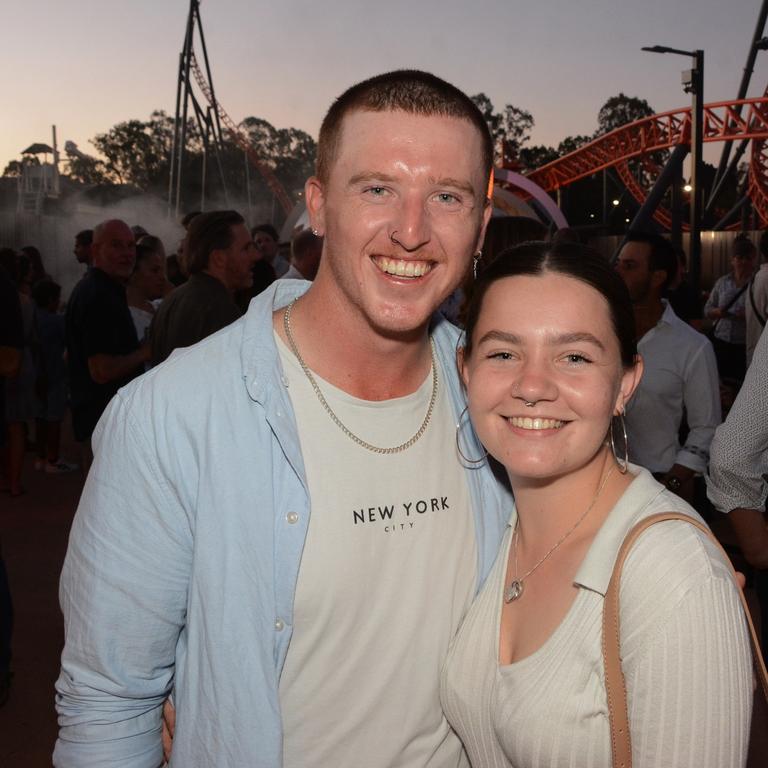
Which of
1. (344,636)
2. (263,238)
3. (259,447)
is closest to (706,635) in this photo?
(344,636)


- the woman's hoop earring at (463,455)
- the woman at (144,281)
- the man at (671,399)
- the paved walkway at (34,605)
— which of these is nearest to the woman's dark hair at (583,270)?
the woman's hoop earring at (463,455)

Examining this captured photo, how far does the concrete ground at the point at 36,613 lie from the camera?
13.5 feet

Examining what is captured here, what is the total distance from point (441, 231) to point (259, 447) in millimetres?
706

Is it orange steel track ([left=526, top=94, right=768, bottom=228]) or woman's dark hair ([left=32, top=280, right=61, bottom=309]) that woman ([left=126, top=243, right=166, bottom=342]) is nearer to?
woman's dark hair ([left=32, top=280, right=61, bottom=309])

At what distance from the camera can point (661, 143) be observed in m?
29.2

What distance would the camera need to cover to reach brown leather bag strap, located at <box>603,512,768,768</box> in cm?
161

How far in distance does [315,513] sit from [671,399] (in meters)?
3.37

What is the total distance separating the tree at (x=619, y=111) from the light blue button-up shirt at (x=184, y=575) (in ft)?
276

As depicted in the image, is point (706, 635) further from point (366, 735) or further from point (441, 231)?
point (441, 231)

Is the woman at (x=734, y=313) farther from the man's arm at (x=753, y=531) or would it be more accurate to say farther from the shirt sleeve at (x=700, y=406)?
the man's arm at (x=753, y=531)

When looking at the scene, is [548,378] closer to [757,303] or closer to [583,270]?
Result: [583,270]

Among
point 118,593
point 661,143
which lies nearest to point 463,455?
point 118,593

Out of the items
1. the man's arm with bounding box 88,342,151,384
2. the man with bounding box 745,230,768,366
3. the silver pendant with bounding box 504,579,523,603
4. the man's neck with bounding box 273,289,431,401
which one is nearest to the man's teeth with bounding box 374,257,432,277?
the man's neck with bounding box 273,289,431,401

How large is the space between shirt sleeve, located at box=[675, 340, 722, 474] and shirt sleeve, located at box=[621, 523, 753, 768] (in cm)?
319
